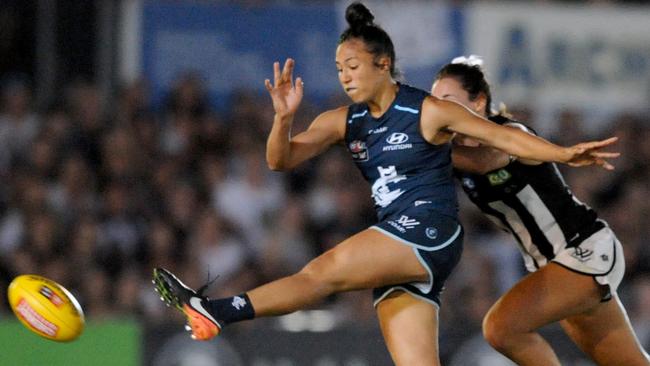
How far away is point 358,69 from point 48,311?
161 cm

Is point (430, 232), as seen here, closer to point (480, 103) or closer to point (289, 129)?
point (289, 129)

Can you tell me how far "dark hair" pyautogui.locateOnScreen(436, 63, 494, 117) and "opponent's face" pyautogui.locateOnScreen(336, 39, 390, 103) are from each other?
0.57 meters

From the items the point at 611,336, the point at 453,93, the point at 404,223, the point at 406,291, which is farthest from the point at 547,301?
the point at 453,93

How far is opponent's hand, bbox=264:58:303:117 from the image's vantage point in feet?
17.6

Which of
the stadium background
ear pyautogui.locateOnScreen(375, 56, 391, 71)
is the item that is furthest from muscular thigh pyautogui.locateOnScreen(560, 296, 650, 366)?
the stadium background

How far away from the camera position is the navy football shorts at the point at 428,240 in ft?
17.2

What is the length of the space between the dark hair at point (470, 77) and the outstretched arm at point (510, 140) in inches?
21.3

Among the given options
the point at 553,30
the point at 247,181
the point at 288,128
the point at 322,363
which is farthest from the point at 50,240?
the point at 553,30

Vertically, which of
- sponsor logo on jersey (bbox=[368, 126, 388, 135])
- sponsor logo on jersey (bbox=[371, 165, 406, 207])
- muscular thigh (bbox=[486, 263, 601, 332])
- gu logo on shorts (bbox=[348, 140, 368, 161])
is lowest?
muscular thigh (bbox=[486, 263, 601, 332])

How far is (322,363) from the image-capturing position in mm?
7602

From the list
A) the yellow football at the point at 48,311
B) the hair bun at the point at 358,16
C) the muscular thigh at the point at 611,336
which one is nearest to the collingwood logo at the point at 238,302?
the yellow football at the point at 48,311

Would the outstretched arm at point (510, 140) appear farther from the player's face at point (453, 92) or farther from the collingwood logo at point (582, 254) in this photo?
the collingwood logo at point (582, 254)

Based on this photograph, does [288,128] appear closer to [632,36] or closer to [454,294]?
[454,294]

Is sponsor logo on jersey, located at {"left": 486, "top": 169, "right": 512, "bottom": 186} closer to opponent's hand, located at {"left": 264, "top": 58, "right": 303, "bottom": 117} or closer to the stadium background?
opponent's hand, located at {"left": 264, "top": 58, "right": 303, "bottom": 117}
